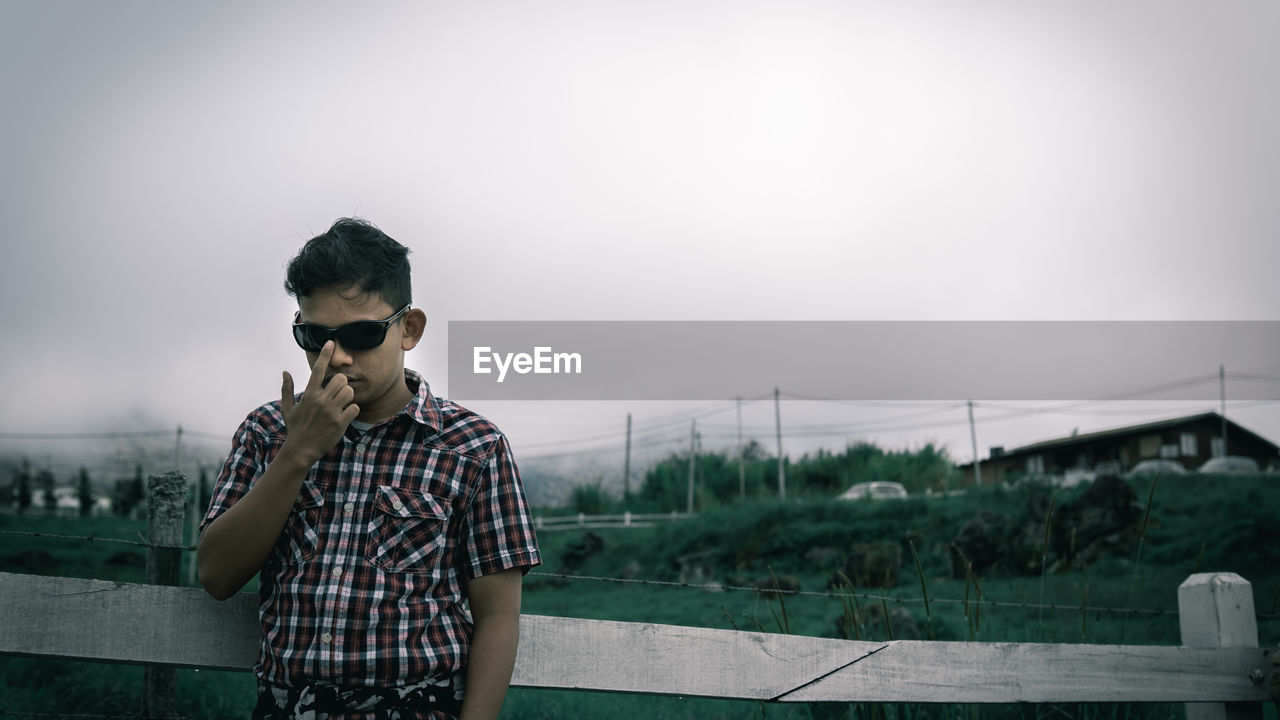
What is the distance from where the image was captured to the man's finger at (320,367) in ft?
5.32

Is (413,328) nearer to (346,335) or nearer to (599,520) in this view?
(346,335)

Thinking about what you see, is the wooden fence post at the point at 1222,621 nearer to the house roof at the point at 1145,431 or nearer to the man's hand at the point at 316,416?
the man's hand at the point at 316,416

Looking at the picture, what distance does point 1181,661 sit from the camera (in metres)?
2.86

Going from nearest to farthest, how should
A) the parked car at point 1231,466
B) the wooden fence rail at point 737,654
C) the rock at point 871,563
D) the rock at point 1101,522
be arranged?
the wooden fence rail at point 737,654 < the rock at point 871,563 < the rock at point 1101,522 < the parked car at point 1231,466

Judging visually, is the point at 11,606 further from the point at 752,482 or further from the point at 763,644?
the point at 752,482

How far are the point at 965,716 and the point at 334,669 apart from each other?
3106 mm

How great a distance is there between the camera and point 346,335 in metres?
1.75

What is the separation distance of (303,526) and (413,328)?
17.6 inches

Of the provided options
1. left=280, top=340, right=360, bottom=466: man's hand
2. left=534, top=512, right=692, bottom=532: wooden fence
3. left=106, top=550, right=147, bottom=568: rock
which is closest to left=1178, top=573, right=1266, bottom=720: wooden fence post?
left=280, top=340, right=360, bottom=466: man's hand

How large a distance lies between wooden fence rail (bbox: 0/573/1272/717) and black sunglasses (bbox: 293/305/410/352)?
0.70m

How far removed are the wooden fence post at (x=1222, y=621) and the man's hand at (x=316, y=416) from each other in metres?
2.75

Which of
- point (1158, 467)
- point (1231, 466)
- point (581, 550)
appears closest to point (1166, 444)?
point (1231, 466)

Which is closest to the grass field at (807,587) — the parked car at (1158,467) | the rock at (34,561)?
the rock at (34,561)

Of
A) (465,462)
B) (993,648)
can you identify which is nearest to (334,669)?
(465,462)
